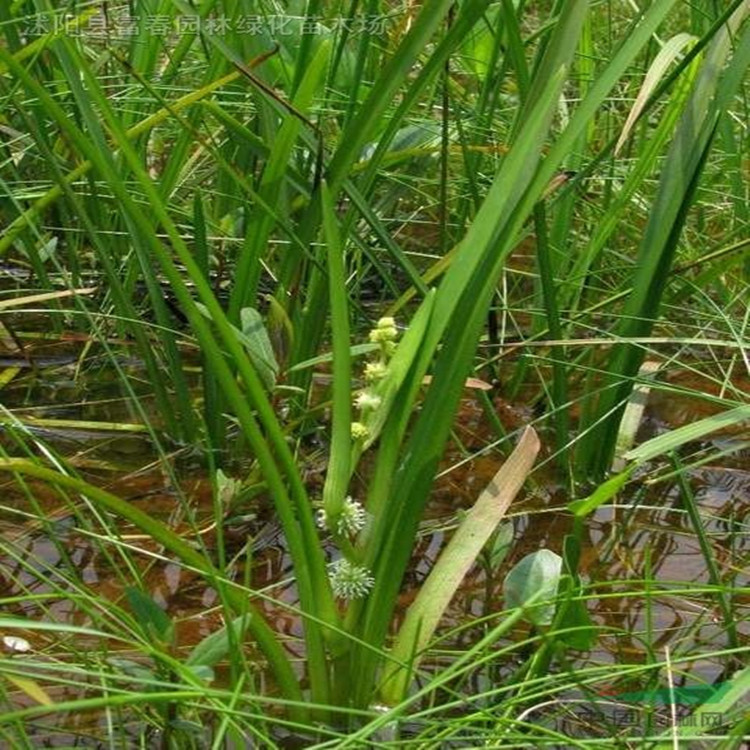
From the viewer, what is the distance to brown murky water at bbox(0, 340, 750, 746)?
1237 millimetres

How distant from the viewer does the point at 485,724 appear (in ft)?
3.42

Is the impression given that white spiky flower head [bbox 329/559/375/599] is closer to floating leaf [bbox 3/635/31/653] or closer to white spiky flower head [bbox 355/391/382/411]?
white spiky flower head [bbox 355/391/382/411]

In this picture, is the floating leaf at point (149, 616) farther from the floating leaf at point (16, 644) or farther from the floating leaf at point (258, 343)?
the floating leaf at point (258, 343)

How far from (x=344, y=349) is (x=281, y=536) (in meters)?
0.36

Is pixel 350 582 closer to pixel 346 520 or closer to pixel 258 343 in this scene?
pixel 346 520

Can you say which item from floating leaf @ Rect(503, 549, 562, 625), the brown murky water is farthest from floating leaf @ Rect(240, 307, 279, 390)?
floating leaf @ Rect(503, 549, 562, 625)

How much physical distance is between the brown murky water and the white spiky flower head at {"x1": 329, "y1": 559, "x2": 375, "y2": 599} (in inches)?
4.8

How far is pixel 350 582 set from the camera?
107 centimetres

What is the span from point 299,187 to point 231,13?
30 centimetres


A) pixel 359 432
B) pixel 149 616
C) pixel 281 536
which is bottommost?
pixel 281 536

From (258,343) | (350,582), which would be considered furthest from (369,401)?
(258,343)

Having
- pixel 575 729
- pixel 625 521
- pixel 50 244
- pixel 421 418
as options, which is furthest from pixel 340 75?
pixel 575 729

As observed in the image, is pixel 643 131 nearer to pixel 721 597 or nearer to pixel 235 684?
pixel 721 597

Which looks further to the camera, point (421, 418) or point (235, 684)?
point (421, 418)
